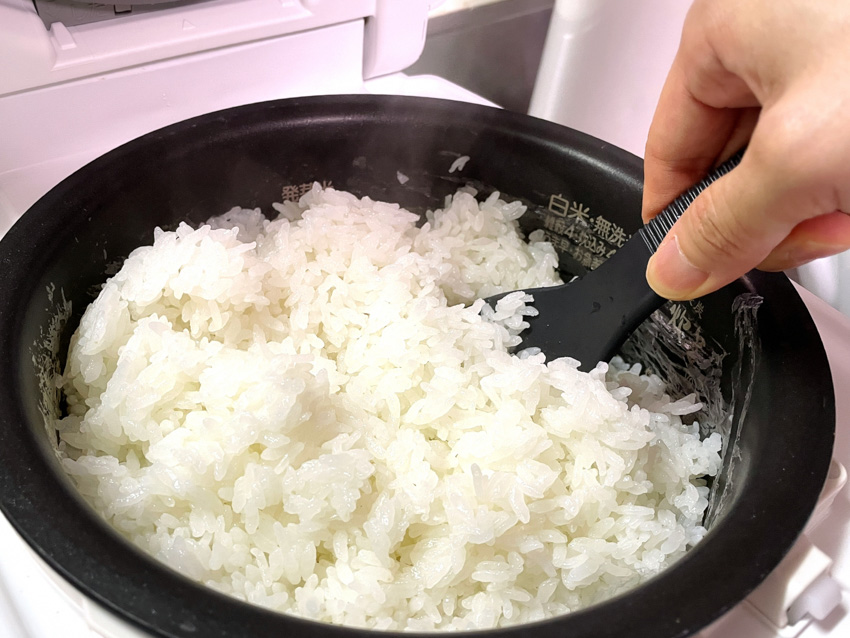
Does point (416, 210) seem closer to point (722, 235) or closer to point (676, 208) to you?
point (676, 208)

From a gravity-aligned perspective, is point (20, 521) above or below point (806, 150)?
below

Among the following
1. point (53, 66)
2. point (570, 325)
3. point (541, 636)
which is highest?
point (53, 66)

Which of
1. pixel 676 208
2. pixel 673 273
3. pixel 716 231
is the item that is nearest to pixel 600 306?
pixel 676 208

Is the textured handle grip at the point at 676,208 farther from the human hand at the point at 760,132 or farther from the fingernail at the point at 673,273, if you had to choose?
the fingernail at the point at 673,273

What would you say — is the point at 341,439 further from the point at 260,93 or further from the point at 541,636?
the point at 260,93

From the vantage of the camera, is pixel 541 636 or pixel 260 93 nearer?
pixel 541 636

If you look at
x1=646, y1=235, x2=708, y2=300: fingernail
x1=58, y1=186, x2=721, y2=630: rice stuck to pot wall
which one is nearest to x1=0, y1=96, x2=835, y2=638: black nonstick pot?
x1=58, y1=186, x2=721, y2=630: rice stuck to pot wall

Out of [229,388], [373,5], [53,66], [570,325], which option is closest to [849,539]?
[570,325]
